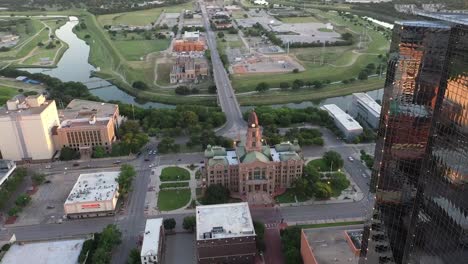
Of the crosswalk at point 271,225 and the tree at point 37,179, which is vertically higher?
the tree at point 37,179

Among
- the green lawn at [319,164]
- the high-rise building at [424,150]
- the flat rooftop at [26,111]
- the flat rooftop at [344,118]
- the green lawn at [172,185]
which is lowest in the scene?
the green lawn at [172,185]

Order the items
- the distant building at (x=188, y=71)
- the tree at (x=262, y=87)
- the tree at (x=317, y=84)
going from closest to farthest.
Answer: the tree at (x=262, y=87) < the tree at (x=317, y=84) < the distant building at (x=188, y=71)

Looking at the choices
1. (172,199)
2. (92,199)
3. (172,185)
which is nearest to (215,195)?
(172,199)

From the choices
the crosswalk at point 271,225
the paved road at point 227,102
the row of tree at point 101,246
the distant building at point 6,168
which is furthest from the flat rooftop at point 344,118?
the distant building at point 6,168

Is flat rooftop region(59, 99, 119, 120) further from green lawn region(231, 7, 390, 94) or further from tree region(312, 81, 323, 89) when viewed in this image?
tree region(312, 81, 323, 89)

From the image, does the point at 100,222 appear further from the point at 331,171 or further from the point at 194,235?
the point at 331,171

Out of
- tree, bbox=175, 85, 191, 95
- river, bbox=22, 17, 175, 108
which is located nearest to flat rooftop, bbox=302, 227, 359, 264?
river, bbox=22, 17, 175, 108

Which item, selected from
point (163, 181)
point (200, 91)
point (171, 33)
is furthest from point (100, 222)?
point (171, 33)

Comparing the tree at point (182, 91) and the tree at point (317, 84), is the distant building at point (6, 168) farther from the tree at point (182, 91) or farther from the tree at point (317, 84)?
the tree at point (317, 84)
